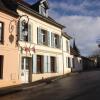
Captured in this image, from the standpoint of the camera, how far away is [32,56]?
24.0 m

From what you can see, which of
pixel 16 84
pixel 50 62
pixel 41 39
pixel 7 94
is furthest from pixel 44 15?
pixel 7 94

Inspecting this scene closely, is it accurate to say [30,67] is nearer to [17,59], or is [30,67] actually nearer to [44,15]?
[17,59]

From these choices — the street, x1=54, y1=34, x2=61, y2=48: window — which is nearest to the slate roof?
the street

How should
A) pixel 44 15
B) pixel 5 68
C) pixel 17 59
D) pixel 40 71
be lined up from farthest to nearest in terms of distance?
pixel 44 15, pixel 40 71, pixel 17 59, pixel 5 68

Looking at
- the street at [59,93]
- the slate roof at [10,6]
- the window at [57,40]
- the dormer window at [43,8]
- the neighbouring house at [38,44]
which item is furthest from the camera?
the window at [57,40]

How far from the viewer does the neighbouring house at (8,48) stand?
779 inches

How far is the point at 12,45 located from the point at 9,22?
74.5 inches

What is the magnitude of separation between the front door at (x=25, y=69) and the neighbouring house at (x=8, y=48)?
4.66 feet

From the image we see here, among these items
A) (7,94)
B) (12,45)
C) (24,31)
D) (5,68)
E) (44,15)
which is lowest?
(7,94)

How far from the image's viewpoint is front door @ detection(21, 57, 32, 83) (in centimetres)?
2278

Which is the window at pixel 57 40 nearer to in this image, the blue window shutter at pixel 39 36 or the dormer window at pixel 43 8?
the dormer window at pixel 43 8

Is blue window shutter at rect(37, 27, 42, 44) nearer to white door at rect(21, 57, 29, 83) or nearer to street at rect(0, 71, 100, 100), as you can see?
white door at rect(21, 57, 29, 83)

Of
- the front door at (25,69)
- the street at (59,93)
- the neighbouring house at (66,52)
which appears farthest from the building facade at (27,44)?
the neighbouring house at (66,52)

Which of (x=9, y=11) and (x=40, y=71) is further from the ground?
(x=9, y=11)
